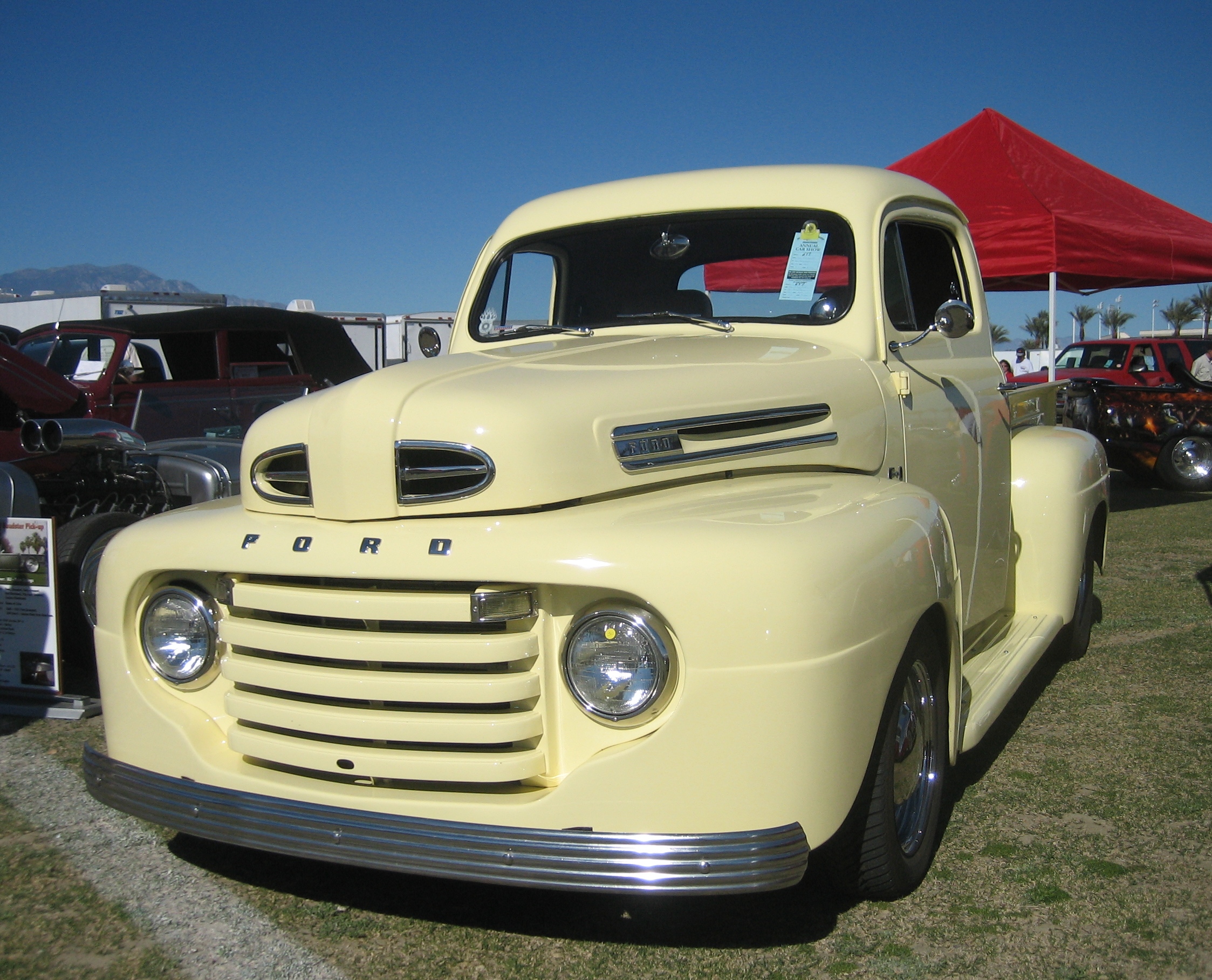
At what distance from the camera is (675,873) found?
1.92 meters

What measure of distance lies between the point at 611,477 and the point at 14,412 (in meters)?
4.04

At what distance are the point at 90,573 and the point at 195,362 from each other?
23.5ft

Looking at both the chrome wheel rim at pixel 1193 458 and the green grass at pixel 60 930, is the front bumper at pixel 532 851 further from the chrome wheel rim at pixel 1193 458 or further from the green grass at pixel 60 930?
the chrome wheel rim at pixel 1193 458

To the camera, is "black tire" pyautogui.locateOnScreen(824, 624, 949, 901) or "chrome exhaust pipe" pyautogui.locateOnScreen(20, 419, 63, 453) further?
"chrome exhaust pipe" pyautogui.locateOnScreen(20, 419, 63, 453)

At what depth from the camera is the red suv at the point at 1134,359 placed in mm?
14148

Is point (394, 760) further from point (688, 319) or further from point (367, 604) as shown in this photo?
point (688, 319)

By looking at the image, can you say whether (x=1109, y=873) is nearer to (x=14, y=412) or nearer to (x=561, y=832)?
(x=561, y=832)

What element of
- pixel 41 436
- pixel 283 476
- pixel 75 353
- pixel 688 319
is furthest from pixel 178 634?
pixel 75 353

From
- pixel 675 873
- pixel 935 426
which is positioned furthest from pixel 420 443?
pixel 935 426

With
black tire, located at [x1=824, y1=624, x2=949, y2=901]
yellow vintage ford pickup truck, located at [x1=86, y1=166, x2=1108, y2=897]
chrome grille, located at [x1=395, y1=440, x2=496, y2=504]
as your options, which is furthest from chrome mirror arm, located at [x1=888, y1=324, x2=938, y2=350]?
chrome grille, located at [x1=395, y1=440, x2=496, y2=504]

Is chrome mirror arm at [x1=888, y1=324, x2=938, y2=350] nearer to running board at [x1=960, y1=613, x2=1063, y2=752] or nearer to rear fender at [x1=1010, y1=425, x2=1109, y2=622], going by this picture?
running board at [x1=960, y1=613, x2=1063, y2=752]

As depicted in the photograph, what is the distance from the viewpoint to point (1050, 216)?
8.71 m

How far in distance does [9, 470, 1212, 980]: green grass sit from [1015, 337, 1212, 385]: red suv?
38.0 feet

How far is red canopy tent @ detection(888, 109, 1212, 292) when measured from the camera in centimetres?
888
